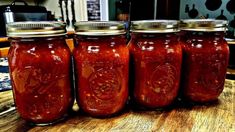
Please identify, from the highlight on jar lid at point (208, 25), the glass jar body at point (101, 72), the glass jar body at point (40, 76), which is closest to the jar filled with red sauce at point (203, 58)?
the highlight on jar lid at point (208, 25)

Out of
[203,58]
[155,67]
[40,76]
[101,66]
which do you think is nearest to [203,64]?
[203,58]

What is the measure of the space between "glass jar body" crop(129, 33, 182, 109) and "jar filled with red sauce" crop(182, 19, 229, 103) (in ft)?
0.13

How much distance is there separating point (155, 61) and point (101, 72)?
12 cm

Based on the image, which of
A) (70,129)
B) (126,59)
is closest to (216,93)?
(126,59)

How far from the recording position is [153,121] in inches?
17.3

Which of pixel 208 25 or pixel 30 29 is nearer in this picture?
pixel 30 29

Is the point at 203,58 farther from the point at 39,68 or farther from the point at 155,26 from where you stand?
the point at 39,68

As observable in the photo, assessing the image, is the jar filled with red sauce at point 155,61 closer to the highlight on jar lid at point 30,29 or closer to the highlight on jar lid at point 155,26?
the highlight on jar lid at point 155,26

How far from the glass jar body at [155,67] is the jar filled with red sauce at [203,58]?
0.04 meters

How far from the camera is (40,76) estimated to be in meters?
0.39

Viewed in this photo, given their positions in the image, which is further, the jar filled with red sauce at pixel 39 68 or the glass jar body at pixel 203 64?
the glass jar body at pixel 203 64

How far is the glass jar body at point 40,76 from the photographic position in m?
0.39

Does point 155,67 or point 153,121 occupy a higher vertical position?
point 155,67

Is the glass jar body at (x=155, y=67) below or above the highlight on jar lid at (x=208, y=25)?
below
